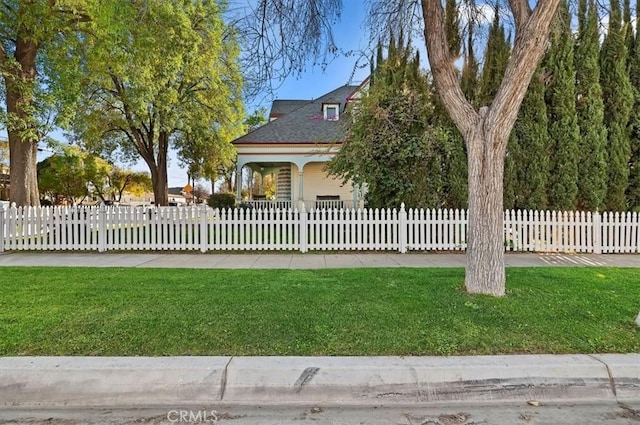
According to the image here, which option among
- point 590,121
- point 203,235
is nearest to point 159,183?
point 203,235

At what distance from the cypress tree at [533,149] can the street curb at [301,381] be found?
7373 mm

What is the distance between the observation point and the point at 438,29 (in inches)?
207

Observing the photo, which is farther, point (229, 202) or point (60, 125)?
point (229, 202)

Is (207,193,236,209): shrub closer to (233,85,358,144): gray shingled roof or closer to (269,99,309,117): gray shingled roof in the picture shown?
(233,85,358,144): gray shingled roof

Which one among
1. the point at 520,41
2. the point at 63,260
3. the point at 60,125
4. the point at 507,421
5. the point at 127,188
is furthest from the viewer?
the point at 127,188

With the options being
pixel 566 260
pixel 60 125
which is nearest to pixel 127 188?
pixel 60 125

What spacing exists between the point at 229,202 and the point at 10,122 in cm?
1130

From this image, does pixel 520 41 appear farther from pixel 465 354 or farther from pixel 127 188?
pixel 127 188

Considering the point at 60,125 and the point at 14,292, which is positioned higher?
the point at 60,125

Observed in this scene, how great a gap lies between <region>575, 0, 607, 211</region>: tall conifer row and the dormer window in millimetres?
12496

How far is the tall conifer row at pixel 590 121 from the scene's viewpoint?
946 cm

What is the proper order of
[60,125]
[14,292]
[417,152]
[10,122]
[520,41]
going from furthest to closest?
[60,125]
[10,122]
[417,152]
[14,292]
[520,41]

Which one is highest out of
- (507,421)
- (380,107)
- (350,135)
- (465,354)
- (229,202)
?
(380,107)

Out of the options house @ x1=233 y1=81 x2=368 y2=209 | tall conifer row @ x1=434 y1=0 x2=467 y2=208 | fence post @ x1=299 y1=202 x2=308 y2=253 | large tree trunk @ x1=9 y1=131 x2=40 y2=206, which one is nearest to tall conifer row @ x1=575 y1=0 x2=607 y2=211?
tall conifer row @ x1=434 y1=0 x2=467 y2=208
